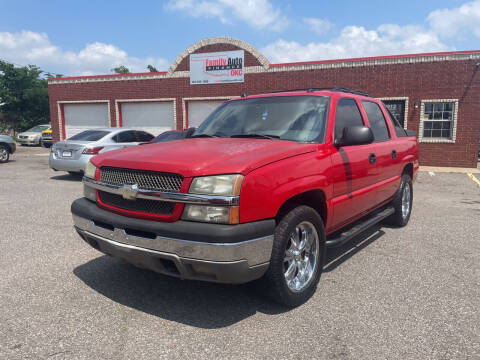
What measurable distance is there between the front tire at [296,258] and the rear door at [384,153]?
1.61 meters

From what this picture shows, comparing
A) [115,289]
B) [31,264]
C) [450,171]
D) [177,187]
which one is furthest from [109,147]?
[450,171]

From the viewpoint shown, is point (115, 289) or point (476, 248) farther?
point (476, 248)

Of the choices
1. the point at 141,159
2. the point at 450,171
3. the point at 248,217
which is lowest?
the point at 450,171

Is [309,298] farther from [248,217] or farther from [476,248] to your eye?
[476,248]

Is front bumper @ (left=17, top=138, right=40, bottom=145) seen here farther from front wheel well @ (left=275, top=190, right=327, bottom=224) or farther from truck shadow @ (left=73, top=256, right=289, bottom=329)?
front wheel well @ (left=275, top=190, right=327, bottom=224)

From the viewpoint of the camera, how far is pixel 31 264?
4145 millimetres

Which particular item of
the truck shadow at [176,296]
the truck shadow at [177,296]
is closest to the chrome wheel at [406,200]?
the truck shadow at [176,296]

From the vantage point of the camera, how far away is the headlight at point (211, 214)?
2.61m

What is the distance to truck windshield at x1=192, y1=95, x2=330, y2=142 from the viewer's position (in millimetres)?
3697

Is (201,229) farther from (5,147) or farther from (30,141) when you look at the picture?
(30,141)

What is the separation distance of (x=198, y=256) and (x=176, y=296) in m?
1.00

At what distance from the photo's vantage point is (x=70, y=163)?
1009 cm

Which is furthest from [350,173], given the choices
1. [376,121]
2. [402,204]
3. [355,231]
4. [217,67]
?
[217,67]

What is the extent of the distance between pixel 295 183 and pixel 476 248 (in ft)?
11.0
